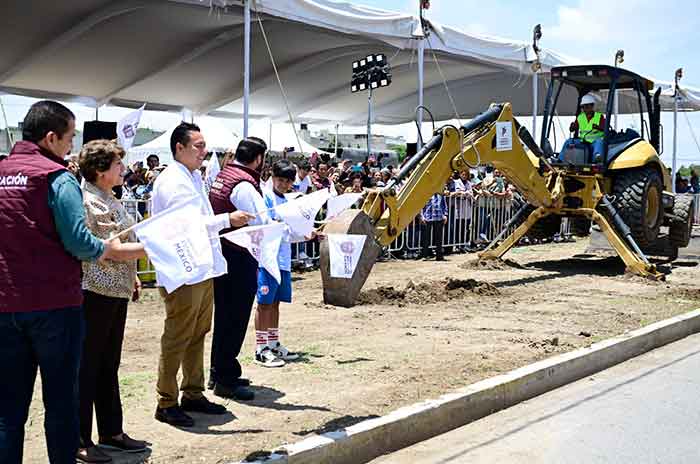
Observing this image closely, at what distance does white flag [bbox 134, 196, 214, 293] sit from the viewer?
4.07m

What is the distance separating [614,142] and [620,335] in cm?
632

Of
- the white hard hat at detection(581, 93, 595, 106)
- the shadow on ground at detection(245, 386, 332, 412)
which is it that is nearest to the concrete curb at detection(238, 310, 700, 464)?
the shadow on ground at detection(245, 386, 332, 412)

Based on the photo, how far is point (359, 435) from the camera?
4973 mm

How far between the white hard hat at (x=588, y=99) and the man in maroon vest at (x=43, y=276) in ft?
38.1

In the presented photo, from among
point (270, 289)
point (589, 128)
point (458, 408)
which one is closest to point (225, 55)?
point (589, 128)

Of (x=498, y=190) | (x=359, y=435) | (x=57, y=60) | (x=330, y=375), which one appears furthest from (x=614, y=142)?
(x=57, y=60)

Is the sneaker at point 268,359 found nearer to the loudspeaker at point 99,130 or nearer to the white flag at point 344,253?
Answer: the white flag at point 344,253

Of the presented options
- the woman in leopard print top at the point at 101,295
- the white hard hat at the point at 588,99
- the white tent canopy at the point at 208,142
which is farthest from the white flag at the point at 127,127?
the white tent canopy at the point at 208,142

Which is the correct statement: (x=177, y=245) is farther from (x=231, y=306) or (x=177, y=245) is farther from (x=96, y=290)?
(x=231, y=306)

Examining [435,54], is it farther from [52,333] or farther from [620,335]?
[52,333]

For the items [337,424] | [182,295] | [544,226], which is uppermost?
[544,226]

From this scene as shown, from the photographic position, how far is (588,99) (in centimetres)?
1398

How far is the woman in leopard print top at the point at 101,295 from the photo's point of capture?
4.41 metres

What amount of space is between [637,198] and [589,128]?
5.12 ft
